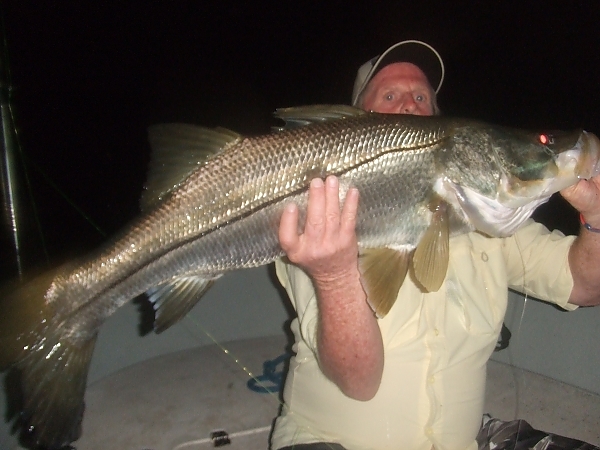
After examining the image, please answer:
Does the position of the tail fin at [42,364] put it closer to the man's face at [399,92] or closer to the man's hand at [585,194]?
the man's face at [399,92]

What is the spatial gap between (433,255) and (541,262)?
928mm

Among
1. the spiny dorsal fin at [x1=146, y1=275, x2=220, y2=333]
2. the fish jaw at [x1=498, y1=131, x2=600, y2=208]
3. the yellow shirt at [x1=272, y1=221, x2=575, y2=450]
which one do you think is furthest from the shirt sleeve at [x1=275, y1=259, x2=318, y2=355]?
the fish jaw at [x1=498, y1=131, x2=600, y2=208]

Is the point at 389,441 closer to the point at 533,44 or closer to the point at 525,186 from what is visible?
the point at 525,186

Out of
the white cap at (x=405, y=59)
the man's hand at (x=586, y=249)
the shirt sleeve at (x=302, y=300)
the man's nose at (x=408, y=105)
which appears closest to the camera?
the man's hand at (x=586, y=249)

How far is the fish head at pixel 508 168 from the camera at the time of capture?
6.55 ft

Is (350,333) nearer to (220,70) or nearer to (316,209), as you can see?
(316,209)

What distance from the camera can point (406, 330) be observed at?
7.36 ft

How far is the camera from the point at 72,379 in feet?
6.37

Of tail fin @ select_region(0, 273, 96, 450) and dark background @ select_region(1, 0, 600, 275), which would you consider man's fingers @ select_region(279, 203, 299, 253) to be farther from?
dark background @ select_region(1, 0, 600, 275)

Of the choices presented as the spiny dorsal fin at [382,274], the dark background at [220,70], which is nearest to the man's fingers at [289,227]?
the spiny dorsal fin at [382,274]

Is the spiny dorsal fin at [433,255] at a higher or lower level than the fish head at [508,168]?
lower

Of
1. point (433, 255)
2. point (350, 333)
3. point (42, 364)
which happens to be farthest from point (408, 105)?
point (42, 364)

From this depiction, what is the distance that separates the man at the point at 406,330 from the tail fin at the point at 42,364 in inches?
38.7

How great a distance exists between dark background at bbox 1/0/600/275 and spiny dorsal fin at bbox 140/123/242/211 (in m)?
12.8
